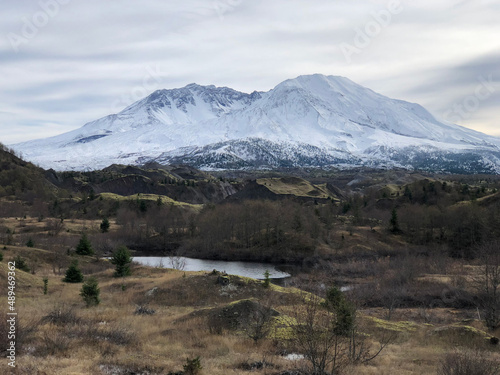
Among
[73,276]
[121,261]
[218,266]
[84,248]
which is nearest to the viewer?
[73,276]

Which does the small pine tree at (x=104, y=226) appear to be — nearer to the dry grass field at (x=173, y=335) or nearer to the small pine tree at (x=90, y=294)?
the dry grass field at (x=173, y=335)

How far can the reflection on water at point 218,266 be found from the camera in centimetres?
7256

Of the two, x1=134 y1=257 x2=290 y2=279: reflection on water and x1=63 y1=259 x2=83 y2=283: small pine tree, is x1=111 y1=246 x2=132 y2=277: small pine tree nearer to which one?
x1=63 y1=259 x2=83 y2=283: small pine tree

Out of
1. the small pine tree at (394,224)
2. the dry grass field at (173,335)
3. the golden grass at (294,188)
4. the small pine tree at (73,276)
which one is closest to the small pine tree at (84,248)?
the small pine tree at (73,276)

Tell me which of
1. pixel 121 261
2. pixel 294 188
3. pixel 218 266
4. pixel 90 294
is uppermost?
pixel 294 188

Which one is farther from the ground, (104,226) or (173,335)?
(173,335)

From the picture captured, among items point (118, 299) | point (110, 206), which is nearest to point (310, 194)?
point (110, 206)

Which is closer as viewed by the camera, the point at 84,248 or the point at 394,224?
the point at 84,248

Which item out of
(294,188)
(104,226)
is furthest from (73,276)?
(294,188)

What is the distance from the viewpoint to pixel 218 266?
79.6m

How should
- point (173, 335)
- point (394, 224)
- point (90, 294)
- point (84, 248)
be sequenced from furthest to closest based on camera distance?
point (394, 224), point (84, 248), point (90, 294), point (173, 335)

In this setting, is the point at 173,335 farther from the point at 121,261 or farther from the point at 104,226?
the point at 104,226

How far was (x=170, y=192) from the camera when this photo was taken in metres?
170

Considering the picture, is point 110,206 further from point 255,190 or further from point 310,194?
point 310,194
